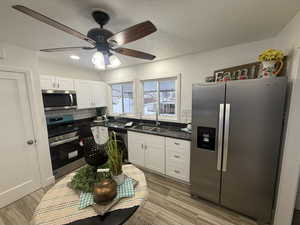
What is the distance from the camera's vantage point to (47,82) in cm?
246

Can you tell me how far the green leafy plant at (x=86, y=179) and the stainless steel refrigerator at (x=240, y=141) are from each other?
4.44 feet

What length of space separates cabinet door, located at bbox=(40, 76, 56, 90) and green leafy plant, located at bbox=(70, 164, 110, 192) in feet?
6.85

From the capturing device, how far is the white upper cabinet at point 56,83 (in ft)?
7.95

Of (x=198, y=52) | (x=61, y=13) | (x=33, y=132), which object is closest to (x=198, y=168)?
(x=198, y=52)

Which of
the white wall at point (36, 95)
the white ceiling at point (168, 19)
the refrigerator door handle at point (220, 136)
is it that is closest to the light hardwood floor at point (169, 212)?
the white wall at point (36, 95)

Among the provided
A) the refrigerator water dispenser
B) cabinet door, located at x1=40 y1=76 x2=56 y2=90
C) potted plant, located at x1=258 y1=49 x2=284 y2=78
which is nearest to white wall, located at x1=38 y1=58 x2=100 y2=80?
cabinet door, located at x1=40 y1=76 x2=56 y2=90

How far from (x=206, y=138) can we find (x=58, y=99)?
2.93m

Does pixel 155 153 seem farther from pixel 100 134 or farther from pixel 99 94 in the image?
pixel 99 94

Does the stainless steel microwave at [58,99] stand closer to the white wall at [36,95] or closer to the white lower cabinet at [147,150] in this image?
the white wall at [36,95]

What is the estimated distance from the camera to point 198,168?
189 centimetres

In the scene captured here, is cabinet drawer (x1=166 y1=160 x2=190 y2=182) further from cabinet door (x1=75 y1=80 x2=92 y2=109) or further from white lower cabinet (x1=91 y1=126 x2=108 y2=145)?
cabinet door (x1=75 y1=80 x2=92 y2=109)

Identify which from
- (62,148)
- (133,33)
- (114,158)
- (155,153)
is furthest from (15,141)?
(133,33)

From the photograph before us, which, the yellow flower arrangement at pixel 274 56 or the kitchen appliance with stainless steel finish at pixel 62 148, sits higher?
the yellow flower arrangement at pixel 274 56

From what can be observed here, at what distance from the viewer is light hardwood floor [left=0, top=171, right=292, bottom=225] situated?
5.25 ft
